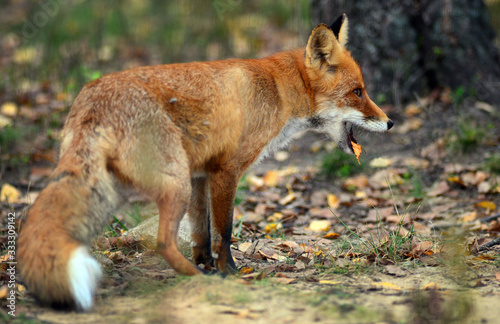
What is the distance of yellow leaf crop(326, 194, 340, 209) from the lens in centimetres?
605

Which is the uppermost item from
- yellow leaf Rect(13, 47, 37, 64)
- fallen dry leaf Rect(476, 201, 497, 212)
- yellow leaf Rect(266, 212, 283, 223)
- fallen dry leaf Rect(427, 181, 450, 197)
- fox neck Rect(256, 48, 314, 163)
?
yellow leaf Rect(13, 47, 37, 64)

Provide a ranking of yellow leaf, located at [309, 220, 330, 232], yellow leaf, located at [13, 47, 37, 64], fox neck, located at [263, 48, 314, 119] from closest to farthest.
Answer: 1. fox neck, located at [263, 48, 314, 119]
2. yellow leaf, located at [309, 220, 330, 232]
3. yellow leaf, located at [13, 47, 37, 64]

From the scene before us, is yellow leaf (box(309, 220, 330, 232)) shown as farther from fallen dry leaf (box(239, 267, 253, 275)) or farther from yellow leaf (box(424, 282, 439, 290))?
yellow leaf (box(424, 282, 439, 290))

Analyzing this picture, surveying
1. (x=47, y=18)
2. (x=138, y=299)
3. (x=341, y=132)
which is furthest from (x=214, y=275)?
(x=47, y=18)

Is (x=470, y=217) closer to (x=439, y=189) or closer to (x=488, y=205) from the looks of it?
(x=488, y=205)

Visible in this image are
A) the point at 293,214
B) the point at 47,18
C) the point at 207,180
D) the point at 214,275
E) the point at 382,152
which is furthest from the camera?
the point at 47,18

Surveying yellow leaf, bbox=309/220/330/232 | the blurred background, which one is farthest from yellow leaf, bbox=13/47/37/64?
yellow leaf, bbox=309/220/330/232

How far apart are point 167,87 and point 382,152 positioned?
4282 mm

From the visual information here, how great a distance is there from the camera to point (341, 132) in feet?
15.6

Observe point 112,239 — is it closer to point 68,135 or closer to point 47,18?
point 68,135

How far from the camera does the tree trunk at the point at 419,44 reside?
749cm

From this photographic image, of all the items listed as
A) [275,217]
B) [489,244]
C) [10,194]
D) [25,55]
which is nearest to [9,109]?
[25,55]

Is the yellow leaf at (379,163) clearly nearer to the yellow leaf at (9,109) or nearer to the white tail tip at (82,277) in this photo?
the white tail tip at (82,277)

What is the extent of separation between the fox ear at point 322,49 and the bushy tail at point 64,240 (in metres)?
2.17
